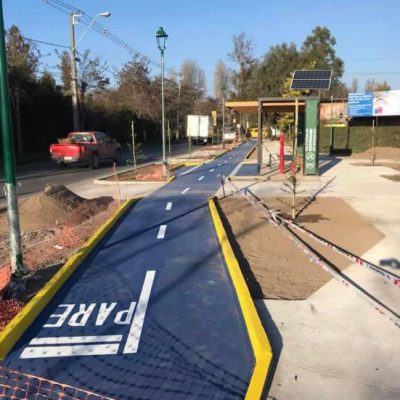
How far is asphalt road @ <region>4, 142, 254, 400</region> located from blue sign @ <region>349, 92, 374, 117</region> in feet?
132

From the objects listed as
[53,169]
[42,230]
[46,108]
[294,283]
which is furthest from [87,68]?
[294,283]

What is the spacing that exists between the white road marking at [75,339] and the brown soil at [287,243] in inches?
77.5

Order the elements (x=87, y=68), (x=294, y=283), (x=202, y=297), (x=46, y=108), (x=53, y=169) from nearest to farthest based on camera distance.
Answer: (x=202, y=297)
(x=294, y=283)
(x=53, y=169)
(x=46, y=108)
(x=87, y=68)

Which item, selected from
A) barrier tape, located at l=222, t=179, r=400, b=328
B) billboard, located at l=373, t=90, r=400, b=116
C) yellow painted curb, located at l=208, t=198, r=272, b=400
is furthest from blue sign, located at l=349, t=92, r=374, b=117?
yellow painted curb, located at l=208, t=198, r=272, b=400

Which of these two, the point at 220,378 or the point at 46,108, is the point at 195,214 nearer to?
the point at 220,378

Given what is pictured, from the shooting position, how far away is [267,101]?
782 inches

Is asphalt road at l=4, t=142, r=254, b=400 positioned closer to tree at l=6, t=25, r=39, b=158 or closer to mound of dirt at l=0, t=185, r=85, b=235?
mound of dirt at l=0, t=185, r=85, b=235

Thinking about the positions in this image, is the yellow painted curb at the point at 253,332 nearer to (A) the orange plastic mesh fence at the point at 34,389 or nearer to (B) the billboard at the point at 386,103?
(A) the orange plastic mesh fence at the point at 34,389

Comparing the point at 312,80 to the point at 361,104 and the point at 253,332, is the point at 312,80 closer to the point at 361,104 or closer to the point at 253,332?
the point at 361,104

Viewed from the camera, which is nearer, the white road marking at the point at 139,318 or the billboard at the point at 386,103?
the white road marking at the point at 139,318

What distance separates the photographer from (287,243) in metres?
8.66

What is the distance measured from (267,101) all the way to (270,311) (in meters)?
15.2

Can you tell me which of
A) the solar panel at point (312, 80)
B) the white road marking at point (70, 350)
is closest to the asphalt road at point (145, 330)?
the white road marking at point (70, 350)

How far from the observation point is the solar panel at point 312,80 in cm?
2525
